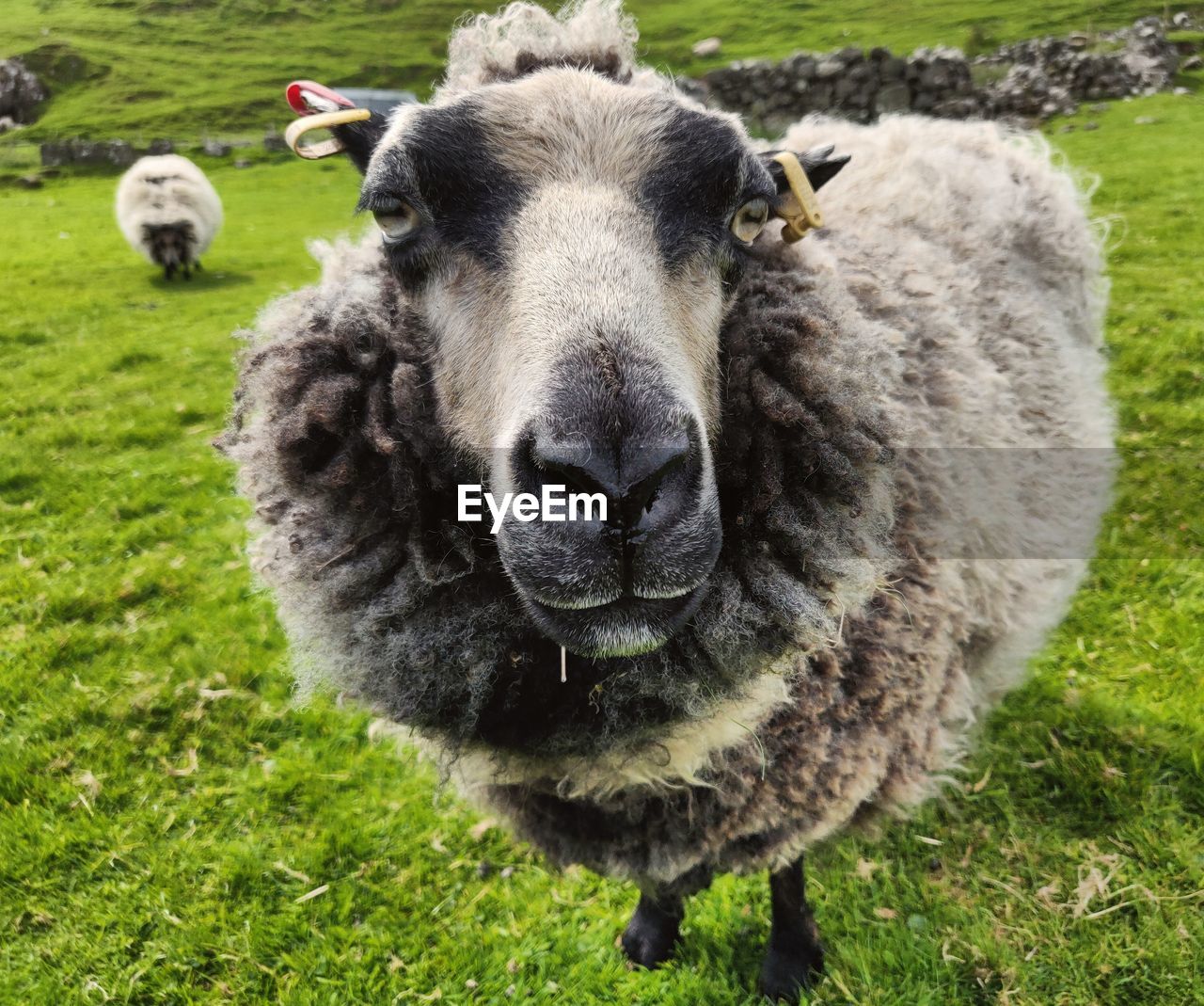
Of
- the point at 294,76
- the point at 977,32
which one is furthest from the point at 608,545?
the point at 294,76

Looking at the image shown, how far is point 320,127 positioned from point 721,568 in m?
1.62

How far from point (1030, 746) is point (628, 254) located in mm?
3156

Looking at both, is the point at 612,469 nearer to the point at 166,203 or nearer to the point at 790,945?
the point at 790,945

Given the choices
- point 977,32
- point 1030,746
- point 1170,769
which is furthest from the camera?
point 977,32

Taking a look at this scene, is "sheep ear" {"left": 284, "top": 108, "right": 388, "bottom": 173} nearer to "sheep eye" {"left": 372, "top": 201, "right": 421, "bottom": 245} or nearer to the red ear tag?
the red ear tag

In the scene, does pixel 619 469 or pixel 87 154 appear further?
pixel 87 154

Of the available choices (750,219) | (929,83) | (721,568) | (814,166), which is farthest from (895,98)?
(721,568)

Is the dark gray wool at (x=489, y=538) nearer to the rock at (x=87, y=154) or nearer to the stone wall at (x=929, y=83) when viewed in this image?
the stone wall at (x=929, y=83)

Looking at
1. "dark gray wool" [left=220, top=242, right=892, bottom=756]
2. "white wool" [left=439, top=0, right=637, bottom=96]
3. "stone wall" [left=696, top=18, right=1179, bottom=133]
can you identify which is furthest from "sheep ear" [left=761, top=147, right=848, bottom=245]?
"stone wall" [left=696, top=18, right=1179, bottom=133]

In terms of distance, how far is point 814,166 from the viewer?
2.43 m

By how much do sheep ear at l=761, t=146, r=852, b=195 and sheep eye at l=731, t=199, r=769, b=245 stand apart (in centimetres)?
14

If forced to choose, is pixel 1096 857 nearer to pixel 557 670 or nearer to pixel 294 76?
pixel 557 670

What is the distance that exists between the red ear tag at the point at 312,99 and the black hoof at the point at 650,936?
2940mm

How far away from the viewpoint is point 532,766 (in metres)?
2.16
